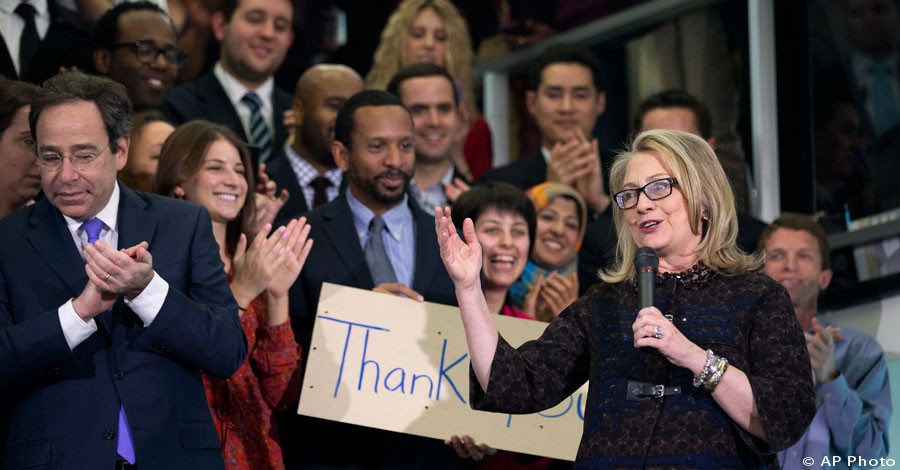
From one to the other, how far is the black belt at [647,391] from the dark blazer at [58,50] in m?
3.22

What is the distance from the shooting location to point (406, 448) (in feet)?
14.1

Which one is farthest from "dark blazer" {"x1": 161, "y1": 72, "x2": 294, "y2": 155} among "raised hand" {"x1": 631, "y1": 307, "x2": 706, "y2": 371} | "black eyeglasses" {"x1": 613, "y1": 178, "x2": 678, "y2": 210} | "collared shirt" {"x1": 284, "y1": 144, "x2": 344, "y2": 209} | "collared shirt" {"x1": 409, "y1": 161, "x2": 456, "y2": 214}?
"raised hand" {"x1": 631, "y1": 307, "x2": 706, "y2": 371}

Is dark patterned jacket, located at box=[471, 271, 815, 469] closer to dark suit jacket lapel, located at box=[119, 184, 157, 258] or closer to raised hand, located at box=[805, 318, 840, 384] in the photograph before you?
dark suit jacket lapel, located at box=[119, 184, 157, 258]

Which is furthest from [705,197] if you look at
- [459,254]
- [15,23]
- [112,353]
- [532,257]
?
[15,23]

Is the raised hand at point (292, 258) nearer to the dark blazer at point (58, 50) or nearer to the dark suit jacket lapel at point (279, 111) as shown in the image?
the dark blazer at point (58, 50)

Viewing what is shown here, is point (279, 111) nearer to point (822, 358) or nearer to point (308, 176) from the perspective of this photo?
point (308, 176)

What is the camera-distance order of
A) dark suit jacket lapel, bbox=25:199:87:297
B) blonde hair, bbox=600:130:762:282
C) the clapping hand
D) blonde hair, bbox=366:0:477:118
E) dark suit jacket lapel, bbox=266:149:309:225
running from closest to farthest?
blonde hair, bbox=600:130:762:282 → dark suit jacket lapel, bbox=25:199:87:297 → the clapping hand → dark suit jacket lapel, bbox=266:149:309:225 → blonde hair, bbox=366:0:477:118

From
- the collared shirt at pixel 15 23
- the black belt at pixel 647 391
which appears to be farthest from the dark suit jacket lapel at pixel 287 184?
the black belt at pixel 647 391

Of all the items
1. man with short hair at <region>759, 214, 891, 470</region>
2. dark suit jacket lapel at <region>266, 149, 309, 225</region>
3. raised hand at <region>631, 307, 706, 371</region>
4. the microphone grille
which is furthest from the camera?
dark suit jacket lapel at <region>266, 149, 309, 225</region>

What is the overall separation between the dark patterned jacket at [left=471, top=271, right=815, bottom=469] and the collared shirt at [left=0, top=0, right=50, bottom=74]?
10.3 feet

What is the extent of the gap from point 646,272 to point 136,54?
3164 millimetres

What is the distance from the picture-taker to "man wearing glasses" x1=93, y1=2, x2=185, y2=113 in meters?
5.42

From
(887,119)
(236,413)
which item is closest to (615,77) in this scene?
(887,119)

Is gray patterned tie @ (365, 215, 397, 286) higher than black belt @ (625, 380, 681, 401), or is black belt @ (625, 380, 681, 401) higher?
gray patterned tie @ (365, 215, 397, 286)
